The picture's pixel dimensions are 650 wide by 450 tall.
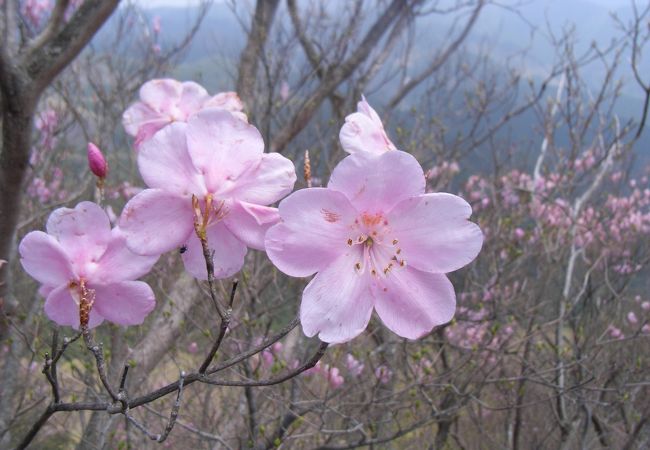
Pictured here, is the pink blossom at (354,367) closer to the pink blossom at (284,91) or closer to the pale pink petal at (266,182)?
the pink blossom at (284,91)

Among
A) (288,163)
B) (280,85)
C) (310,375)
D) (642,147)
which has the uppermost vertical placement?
(642,147)

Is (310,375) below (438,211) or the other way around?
the other way around

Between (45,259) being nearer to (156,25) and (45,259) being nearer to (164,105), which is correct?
(164,105)

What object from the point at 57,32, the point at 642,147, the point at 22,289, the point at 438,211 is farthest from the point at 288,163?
the point at 642,147

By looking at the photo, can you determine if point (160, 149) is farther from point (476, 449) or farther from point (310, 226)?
point (476, 449)

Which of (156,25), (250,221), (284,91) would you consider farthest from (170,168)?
(156,25)

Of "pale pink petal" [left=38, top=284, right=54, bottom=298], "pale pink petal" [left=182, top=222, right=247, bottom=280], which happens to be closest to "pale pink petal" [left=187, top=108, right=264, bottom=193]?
"pale pink petal" [left=182, top=222, right=247, bottom=280]

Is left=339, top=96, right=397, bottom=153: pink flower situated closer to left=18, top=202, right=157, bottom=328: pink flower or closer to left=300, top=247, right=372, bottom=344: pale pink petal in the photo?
left=300, top=247, right=372, bottom=344: pale pink petal
